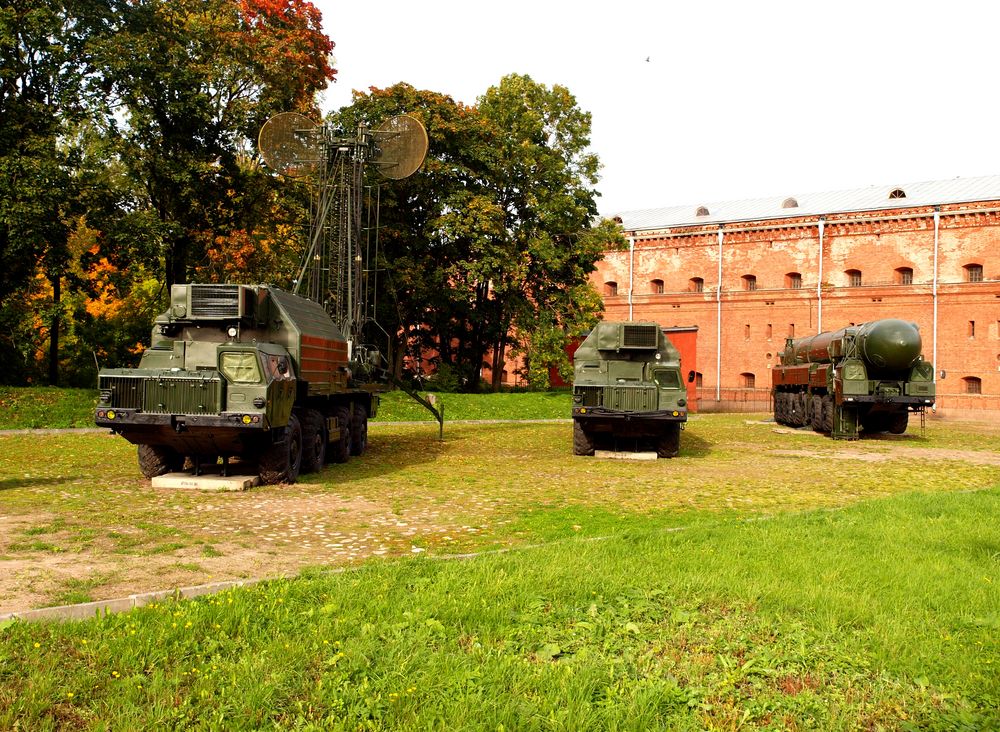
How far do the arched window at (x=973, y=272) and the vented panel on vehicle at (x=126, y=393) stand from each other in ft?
148

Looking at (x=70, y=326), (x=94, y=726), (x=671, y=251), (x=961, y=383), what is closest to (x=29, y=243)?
(x=70, y=326)

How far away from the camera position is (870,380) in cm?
2441

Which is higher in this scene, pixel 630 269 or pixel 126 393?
pixel 630 269

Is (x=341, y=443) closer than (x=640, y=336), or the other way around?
(x=341, y=443)

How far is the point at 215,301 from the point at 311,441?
9.19ft

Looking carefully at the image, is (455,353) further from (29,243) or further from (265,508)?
(265,508)

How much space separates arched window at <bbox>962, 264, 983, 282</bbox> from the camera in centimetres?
4509

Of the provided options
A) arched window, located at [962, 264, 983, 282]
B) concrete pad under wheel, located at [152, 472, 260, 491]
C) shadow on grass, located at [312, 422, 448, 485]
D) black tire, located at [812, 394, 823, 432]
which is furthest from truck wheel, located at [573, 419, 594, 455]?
arched window, located at [962, 264, 983, 282]

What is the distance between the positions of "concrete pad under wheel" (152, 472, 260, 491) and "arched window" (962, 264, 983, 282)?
145 ft

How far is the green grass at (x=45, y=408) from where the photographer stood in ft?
74.5

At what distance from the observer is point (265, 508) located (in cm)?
1049

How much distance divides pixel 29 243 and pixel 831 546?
23033 mm

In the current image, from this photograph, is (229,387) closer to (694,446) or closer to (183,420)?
(183,420)

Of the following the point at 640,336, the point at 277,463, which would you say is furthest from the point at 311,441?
the point at 640,336
